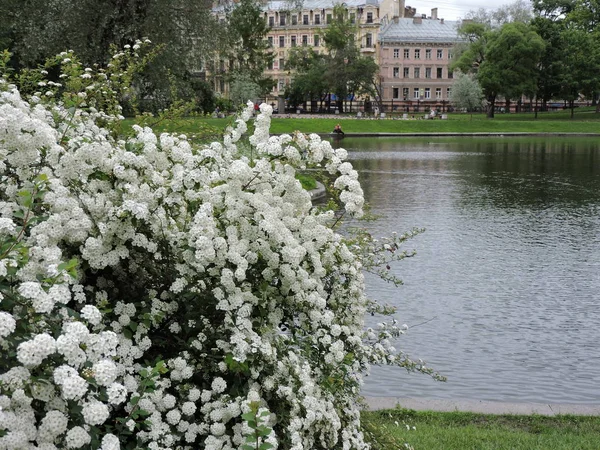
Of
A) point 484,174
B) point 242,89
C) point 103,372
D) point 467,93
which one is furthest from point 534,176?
point 467,93

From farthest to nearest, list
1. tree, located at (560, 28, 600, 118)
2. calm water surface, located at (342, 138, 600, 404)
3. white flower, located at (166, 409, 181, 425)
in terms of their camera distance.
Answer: tree, located at (560, 28, 600, 118) → calm water surface, located at (342, 138, 600, 404) → white flower, located at (166, 409, 181, 425)

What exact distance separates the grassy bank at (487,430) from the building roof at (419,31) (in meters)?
106

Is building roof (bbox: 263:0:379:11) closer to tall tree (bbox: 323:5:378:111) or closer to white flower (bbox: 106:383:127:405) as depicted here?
tall tree (bbox: 323:5:378:111)

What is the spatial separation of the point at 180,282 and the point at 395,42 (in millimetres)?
108920

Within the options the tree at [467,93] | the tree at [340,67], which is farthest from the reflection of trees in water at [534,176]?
the tree at [340,67]

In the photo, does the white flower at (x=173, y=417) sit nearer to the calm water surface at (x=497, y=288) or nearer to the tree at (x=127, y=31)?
the calm water surface at (x=497, y=288)

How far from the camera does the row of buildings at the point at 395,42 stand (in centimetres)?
10950

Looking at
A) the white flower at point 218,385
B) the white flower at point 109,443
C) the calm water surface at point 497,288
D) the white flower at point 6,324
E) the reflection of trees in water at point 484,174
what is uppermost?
the white flower at point 6,324

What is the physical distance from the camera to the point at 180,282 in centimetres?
404

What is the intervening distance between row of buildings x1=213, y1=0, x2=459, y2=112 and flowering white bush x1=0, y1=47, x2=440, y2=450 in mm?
104292

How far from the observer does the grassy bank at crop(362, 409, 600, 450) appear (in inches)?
239

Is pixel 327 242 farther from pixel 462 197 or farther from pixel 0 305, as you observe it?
pixel 462 197

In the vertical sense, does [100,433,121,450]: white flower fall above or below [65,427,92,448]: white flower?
below

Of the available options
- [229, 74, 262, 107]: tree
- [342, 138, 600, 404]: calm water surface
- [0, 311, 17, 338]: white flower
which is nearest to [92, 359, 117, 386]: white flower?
[0, 311, 17, 338]: white flower
